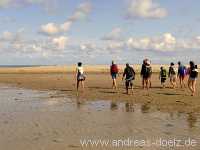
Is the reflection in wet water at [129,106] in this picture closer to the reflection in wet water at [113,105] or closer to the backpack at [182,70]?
the reflection in wet water at [113,105]

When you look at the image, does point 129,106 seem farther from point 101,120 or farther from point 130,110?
point 101,120

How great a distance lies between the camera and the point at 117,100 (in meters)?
20.0

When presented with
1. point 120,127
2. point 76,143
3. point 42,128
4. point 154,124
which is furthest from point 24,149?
point 154,124

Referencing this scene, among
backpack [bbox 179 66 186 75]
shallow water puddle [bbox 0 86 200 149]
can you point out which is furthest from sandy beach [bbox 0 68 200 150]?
backpack [bbox 179 66 186 75]

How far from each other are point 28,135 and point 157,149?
3.82 metres

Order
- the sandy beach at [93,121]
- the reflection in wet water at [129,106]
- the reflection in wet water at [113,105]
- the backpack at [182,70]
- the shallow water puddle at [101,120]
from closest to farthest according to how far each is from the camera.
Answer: the sandy beach at [93,121]
the shallow water puddle at [101,120]
the reflection in wet water at [129,106]
the reflection in wet water at [113,105]
the backpack at [182,70]

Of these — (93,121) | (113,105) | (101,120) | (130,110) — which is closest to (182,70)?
(113,105)

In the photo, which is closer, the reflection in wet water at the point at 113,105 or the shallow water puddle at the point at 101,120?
the shallow water puddle at the point at 101,120

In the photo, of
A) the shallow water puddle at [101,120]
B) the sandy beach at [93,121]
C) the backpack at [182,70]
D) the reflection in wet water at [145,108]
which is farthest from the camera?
the backpack at [182,70]

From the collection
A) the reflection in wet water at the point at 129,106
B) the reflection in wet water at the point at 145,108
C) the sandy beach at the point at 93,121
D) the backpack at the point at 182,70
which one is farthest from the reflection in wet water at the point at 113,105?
the backpack at the point at 182,70

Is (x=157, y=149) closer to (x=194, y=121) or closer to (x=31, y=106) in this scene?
(x=194, y=121)

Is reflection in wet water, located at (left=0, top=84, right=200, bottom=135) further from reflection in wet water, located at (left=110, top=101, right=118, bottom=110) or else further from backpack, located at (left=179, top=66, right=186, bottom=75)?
backpack, located at (left=179, top=66, right=186, bottom=75)

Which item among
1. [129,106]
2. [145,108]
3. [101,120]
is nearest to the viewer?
[101,120]

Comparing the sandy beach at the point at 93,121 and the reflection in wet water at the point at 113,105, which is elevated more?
the reflection in wet water at the point at 113,105
